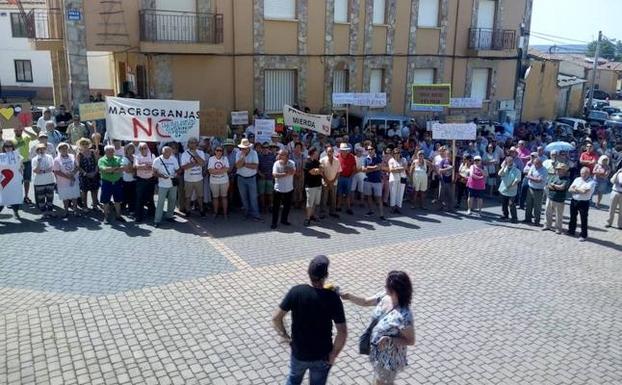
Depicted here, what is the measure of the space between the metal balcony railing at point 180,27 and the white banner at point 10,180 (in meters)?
7.24

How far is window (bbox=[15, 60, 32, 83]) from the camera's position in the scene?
3709cm

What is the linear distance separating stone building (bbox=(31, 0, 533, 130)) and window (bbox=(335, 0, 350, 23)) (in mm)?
39

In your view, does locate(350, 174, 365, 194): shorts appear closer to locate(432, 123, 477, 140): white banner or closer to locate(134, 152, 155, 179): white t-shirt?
locate(432, 123, 477, 140): white banner

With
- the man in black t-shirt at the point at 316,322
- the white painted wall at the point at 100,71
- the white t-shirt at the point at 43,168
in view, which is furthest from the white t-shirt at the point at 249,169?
the white painted wall at the point at 100,71

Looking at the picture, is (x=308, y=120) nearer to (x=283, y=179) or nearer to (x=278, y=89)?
(x=283, y=179)

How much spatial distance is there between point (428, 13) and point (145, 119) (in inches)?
612

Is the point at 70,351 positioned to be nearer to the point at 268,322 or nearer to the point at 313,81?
the point at 268,322

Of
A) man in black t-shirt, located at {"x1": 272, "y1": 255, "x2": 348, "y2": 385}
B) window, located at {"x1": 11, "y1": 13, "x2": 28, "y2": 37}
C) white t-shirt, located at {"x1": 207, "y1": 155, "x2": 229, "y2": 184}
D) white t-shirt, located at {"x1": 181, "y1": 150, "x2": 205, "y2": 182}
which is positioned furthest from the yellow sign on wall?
window, located at {"x1": 11, "y1": 13, "x2": 28, "y2": 37}

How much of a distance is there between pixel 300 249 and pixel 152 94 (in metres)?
10.6

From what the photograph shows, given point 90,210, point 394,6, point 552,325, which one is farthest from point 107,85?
point 552,325

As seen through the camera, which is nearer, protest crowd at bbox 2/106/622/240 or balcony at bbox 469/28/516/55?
protest crowd at bbox 2/106/622/240

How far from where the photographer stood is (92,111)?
12703 mm

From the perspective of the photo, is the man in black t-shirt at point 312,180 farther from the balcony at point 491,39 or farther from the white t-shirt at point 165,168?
the balcony at point 491,39

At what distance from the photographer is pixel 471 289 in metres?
8.59
